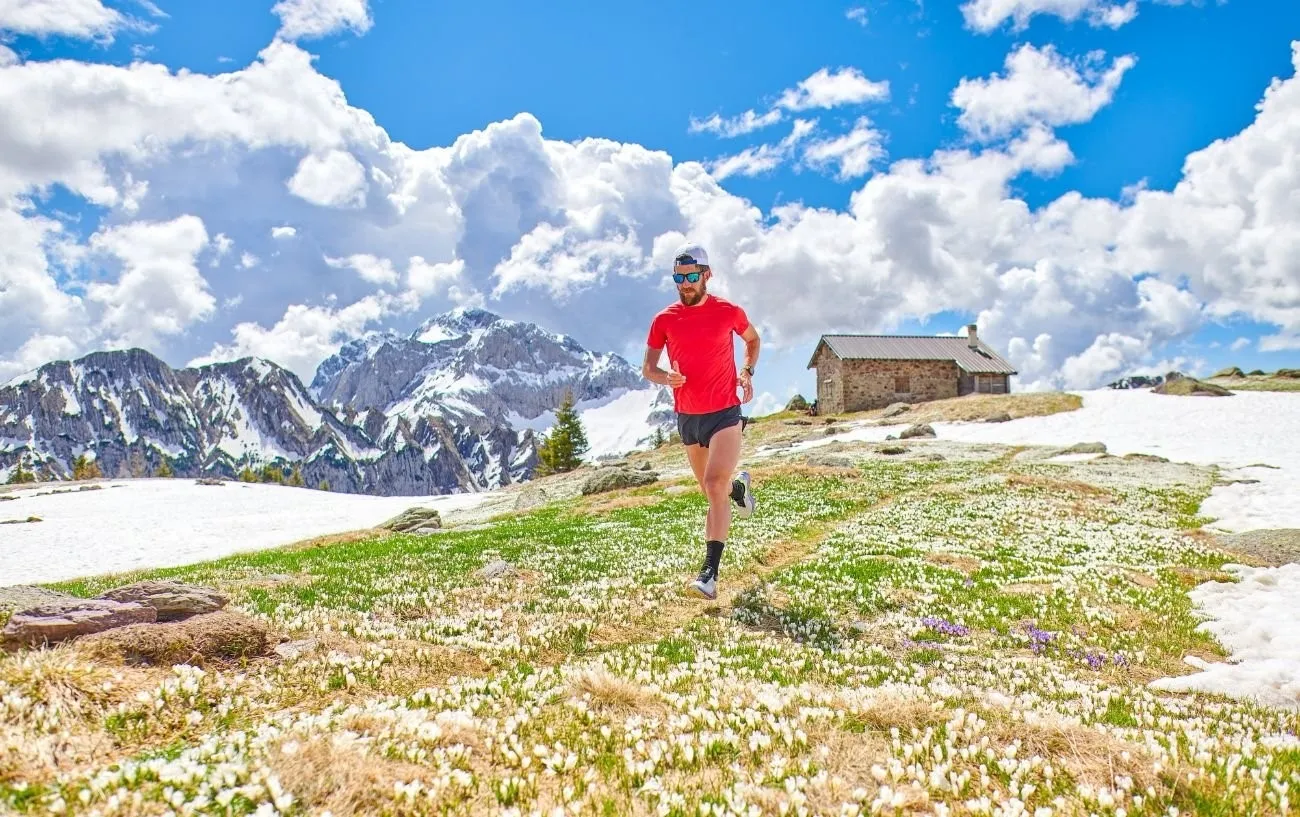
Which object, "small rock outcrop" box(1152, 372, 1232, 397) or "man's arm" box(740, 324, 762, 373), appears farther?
"small rock outcrop" box(1152, 372, 1232, 397)

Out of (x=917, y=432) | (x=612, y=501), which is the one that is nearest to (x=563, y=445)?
(x=917, y=432)

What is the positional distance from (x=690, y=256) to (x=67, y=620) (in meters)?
8.78

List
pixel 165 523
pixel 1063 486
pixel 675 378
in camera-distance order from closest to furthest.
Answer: pixel 675 378
pixel 1063 486
pixel 165 523

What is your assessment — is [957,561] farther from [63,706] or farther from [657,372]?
[63,706]

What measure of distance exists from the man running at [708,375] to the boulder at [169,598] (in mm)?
6894

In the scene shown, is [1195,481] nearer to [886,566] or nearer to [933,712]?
[886,566]

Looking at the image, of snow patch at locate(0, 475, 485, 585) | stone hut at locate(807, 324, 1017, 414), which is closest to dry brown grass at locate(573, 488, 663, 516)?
snow patch at locate(0, 475, 485, 585)

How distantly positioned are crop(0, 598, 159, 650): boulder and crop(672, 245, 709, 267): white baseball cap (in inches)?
326

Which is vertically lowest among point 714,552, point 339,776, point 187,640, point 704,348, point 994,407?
point 714,552

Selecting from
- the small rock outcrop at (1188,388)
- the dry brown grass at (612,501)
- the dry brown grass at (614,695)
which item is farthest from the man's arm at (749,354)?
the small rock outcrop at (1188,388)

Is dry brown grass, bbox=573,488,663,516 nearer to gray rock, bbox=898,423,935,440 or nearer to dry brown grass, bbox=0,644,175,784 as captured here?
dry brown grass, bbox=0,644,175,784

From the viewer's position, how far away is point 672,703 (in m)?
6.80

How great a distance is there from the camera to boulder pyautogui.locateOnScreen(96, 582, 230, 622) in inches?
342

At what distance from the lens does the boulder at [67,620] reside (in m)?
6.89
